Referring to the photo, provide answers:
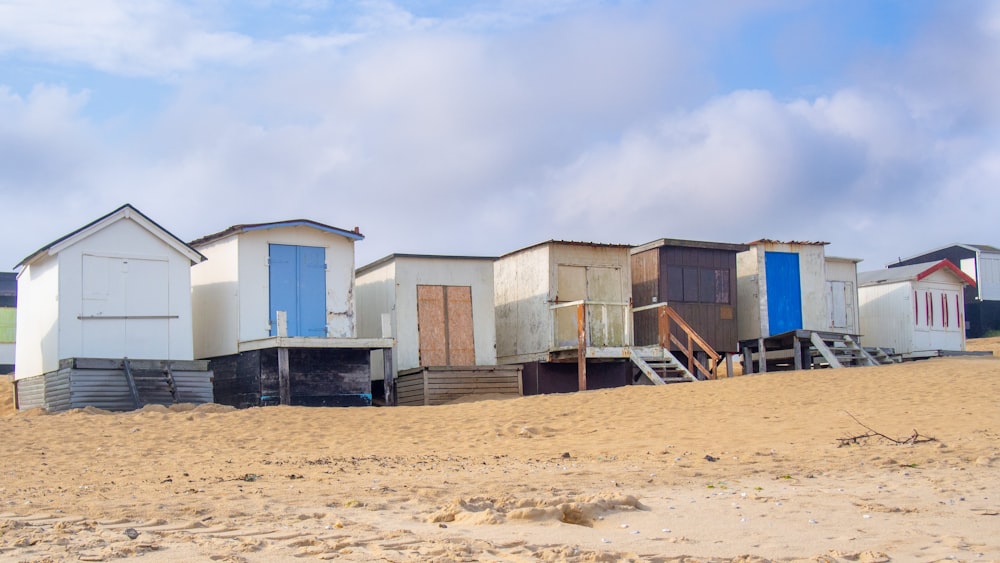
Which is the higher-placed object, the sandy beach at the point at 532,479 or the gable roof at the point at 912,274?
the gable roof at the point at 912,274

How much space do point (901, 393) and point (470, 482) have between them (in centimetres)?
1010

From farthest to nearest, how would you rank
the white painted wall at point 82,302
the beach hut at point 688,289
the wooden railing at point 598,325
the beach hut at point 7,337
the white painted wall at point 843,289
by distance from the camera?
1. the beach hut at point 7,337
2. the white painted wall at point 843,289
3. the beach hut at point 688,289
4. the wooden railing at point 598,325
5. the white painted wall at point 82,302

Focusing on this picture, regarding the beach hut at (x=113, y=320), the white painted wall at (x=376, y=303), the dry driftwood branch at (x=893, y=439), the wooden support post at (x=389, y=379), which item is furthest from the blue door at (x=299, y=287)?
the dry driftwood branch at (x=893, y=439)

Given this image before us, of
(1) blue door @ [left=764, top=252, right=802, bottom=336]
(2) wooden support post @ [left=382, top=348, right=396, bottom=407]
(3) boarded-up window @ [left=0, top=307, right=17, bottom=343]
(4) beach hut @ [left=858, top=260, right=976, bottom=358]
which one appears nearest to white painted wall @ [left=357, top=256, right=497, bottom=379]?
(2) wooden support post @ [left=382, top=348, right=396, bottom=407]

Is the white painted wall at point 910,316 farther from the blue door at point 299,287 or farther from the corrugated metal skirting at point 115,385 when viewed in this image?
the corrugated metal skirting at point 115,385

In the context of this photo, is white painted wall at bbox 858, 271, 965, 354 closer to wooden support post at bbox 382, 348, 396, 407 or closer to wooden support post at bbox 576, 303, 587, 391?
wooden support post at bbox 576, 303, 587, 391

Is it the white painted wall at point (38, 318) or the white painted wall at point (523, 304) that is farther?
the white painted wall at point (523, 304)

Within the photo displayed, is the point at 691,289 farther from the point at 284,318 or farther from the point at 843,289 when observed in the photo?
the point at 284,318

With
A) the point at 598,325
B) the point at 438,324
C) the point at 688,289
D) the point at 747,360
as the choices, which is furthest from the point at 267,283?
the point at 747,360

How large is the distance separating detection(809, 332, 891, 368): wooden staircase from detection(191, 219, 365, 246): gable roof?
10558mm

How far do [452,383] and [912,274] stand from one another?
14.8 metres

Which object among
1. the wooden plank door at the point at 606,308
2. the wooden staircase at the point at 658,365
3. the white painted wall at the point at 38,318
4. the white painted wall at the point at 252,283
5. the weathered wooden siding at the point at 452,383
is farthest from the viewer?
the wooden plank door at the point at 606,308

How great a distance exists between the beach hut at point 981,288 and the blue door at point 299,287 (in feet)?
88.4

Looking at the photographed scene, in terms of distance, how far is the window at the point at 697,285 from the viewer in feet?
79.4
